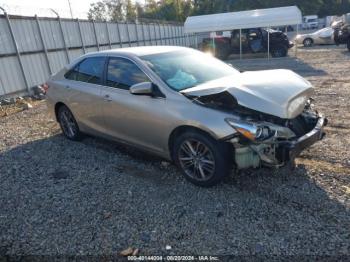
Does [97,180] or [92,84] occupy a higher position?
[92,84]

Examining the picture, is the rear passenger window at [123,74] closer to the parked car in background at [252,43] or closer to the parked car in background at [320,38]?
the parked car in background at [252,43]

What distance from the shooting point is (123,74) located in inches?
180

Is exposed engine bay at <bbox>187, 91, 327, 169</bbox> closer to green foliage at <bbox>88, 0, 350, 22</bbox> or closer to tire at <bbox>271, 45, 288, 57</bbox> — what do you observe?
tire at <bbox>271, 45, 288, 57</bbox>

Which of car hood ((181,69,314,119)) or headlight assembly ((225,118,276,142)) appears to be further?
car hood ((181,69,314,119))

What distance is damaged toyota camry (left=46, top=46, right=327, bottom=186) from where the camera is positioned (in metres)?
3.49

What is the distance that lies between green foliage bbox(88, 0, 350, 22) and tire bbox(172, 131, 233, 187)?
5042cm

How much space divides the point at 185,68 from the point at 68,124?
274cm

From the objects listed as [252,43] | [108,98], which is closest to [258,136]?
[108,98]

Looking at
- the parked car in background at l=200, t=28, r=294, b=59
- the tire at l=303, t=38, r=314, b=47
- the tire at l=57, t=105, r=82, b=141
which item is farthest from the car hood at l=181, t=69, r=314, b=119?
the tire at l=303, t=38, r=314, b=47

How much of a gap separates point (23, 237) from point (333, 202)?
3.32 m

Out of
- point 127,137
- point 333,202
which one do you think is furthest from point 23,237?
point 333,202

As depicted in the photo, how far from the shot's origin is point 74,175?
15.1 feet

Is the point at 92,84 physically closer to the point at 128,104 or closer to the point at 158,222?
the point at 128,104

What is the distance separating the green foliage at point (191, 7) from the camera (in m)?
52.1
